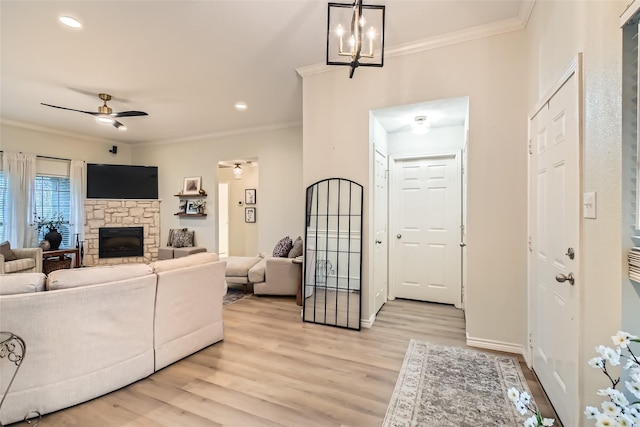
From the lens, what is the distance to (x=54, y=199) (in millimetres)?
5969

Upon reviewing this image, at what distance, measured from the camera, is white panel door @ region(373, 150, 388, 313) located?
3.54m

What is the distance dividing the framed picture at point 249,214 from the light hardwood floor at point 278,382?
4.53 meters

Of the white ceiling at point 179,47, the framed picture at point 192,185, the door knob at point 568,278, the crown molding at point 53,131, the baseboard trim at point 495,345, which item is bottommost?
the baseboard trim at point 495,345

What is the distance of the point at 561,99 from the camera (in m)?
1.82

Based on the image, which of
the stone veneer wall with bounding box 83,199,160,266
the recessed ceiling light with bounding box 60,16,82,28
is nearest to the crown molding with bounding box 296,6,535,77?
the recessed ceiling light with bounding box 60,16,82,28

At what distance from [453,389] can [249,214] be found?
21.1 feet

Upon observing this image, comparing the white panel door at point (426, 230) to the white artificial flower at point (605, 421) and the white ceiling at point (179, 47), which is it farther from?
the white artificial flower at point (605, 421)

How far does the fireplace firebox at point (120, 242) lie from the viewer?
21.1 feet

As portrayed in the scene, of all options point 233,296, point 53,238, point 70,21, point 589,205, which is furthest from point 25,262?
point 589,205

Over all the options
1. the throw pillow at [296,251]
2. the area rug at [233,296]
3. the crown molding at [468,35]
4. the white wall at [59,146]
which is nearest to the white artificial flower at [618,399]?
the crown molding at [468,35]

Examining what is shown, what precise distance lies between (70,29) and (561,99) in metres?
4.02

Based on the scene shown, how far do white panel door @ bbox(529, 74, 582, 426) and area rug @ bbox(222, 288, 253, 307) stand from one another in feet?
11.7

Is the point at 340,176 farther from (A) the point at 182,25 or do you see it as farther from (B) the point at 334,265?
(A) the point at 182,25

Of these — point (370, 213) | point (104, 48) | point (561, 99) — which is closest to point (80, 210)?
point (104, 48)
